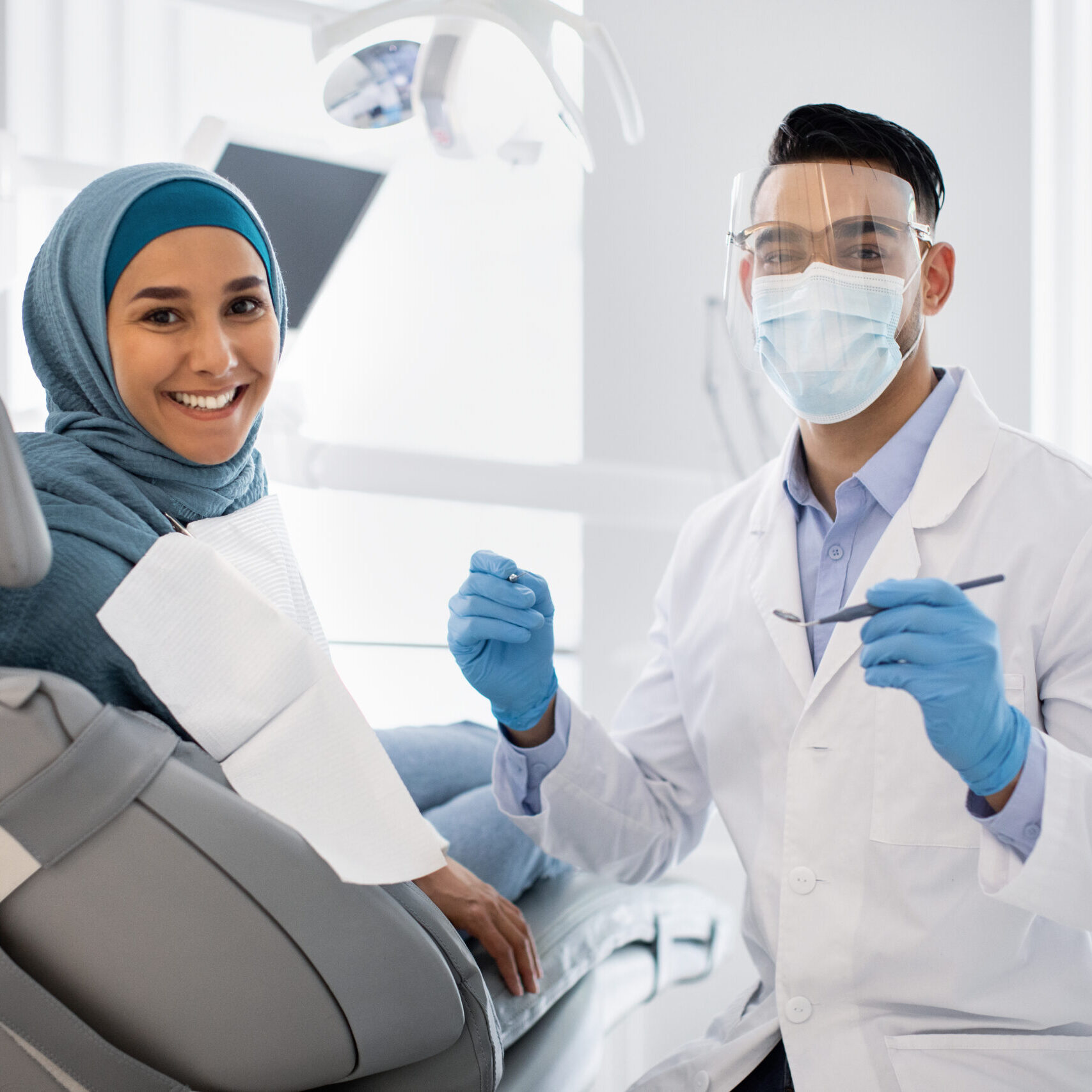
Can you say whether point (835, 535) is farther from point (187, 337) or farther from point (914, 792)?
point (187, 337)

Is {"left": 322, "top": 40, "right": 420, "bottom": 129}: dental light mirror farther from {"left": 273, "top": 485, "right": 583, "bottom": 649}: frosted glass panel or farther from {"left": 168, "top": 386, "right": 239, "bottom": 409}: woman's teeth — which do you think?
{"left": 273, "top": 485, "right": 583, "bottom": 649}: frosted glass panel

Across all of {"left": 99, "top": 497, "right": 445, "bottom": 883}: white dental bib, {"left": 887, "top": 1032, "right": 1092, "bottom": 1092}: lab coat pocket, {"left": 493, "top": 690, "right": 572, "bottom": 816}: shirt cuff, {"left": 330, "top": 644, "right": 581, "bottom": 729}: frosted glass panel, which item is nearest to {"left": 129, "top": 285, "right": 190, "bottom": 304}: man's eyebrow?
{"left": 99, "top": 497, "right": 445, "bottom": 883}: white dental bib

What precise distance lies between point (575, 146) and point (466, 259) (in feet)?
3.44

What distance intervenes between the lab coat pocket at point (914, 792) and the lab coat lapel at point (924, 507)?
0.09 meters

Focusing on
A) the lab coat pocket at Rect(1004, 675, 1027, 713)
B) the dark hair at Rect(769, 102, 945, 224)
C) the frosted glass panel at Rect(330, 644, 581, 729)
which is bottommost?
the frosted glass panel at Rect(330, 644, 581, 729)

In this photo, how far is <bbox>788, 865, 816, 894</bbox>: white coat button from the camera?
1213 millimetres

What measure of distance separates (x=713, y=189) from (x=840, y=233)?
1.64 metres

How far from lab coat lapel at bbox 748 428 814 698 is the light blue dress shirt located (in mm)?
23

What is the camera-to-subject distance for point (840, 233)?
129 centimetres

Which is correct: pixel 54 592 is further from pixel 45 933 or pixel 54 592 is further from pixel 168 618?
pixel 45 933

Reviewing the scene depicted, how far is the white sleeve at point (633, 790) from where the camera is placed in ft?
4.66

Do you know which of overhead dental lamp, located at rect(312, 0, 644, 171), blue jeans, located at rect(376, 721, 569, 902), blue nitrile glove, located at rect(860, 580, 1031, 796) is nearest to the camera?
blue nitrile glove, located at rect(860, 580, 1031, 796)

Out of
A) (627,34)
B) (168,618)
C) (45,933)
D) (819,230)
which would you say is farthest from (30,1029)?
(627,34)

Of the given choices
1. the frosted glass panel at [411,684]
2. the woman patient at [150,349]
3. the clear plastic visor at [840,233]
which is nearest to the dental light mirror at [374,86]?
the woman patient at [150,349]
